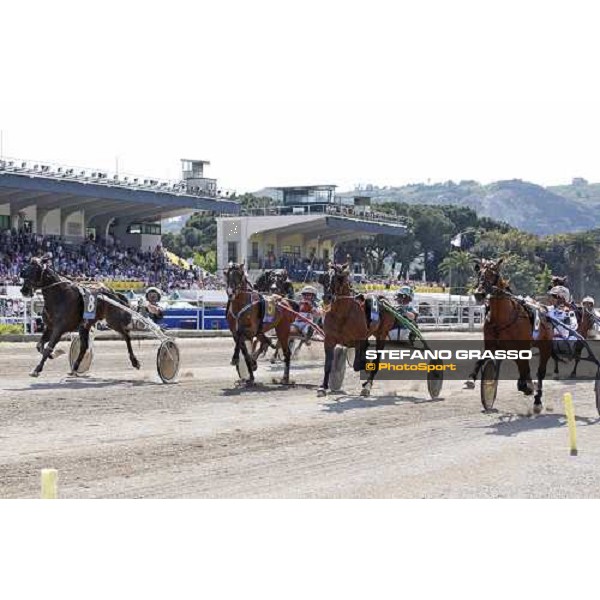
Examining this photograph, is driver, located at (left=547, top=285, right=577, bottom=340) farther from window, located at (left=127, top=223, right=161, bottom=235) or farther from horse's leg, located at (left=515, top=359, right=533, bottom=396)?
window, located at (left=127, top=223, right=161, bottom=235)

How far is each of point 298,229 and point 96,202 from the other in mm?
13982

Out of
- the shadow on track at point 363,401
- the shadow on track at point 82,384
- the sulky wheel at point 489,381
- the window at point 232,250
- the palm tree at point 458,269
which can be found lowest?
the shadow on track at point 363,401

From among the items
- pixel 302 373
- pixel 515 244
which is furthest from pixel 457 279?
pixel 302 373

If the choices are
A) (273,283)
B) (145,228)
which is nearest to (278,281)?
(273,283)

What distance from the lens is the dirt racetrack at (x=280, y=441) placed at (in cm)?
831

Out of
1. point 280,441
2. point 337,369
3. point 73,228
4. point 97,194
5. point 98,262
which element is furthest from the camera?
point 73,228

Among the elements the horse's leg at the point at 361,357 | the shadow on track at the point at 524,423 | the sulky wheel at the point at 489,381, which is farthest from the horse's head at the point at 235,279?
the shadow on track at the point at 524,423

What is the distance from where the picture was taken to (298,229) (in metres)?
58.2

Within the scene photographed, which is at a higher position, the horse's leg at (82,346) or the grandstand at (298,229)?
the grandstand at (298,229)

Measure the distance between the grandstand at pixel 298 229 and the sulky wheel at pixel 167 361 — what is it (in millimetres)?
35272

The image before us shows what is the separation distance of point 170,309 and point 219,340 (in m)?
3.58

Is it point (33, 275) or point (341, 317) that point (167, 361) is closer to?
point (33, 275)

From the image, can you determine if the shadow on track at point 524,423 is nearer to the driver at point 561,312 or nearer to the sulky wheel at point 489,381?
the sulky wheel at point 489,381

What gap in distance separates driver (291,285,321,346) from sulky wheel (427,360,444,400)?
9.59 ft
